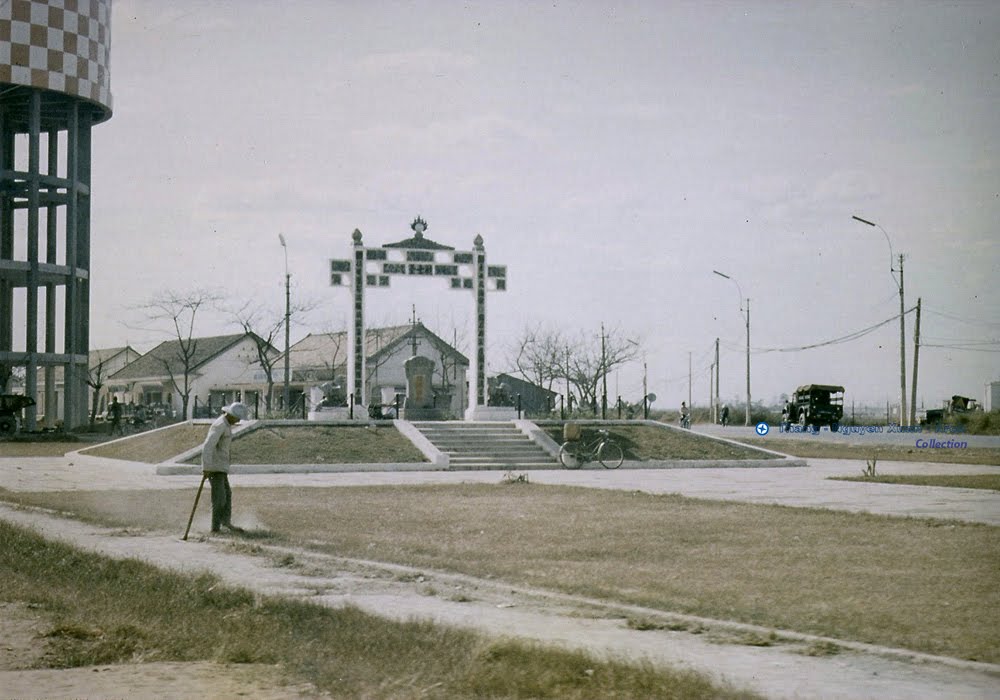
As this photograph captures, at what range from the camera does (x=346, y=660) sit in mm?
6785

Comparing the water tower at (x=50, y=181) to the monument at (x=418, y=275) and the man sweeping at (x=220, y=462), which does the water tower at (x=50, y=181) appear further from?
the man sweeping at (x=220, y=462)

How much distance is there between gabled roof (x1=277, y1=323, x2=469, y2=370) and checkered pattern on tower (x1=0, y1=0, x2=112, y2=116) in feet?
68.8

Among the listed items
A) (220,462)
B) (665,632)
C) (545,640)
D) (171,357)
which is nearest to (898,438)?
(220,462)

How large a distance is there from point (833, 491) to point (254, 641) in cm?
1522

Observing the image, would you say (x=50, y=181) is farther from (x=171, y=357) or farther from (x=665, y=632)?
(x=665, y=632)

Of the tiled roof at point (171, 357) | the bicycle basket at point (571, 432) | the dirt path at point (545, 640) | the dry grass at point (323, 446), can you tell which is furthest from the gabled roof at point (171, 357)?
the dirt path at point (545, 640)

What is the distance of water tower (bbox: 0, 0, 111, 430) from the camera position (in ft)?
149

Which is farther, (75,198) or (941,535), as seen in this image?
(75,198)

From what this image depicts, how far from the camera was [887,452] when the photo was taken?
37.2 m

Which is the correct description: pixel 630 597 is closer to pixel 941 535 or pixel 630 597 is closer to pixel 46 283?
pixel 941 535

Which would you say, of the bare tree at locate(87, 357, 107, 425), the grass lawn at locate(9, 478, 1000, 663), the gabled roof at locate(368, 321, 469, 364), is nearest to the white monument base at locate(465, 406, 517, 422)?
Result: the grass lawn at locate(9, 478, 1000, 663)

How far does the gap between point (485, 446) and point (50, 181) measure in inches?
1039

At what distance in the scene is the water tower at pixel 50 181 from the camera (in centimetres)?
4550

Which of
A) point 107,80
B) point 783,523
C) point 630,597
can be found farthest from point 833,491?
point 107,80
